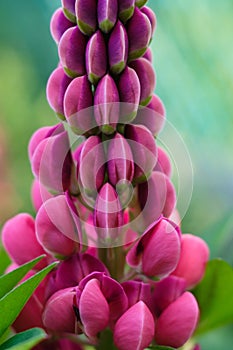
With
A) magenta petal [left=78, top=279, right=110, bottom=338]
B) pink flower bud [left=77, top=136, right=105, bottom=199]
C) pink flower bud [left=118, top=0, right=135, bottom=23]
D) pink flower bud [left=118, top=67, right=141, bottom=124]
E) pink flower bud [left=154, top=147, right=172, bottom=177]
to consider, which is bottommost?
magenta petal [left=78, top=279, right=110, bottom=338]

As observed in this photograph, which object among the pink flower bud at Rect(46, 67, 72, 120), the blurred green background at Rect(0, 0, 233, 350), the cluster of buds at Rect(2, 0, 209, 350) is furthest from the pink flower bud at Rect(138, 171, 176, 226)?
the blurred green background at Rect(0, 0, 233, 350)

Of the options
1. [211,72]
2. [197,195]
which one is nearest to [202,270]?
[197,195]

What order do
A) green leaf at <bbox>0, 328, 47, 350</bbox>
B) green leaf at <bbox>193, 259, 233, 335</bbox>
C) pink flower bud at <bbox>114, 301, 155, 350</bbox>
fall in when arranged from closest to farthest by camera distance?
green leaf at <bbox>0, 328, 47, 350</bbox> < pink flower bud at <bbox>114, 301, 155, 350</bbox> < green leaf at <bbox>193, 259, 233, 335</bbox>

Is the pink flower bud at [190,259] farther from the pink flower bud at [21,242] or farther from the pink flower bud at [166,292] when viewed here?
the pink flower bud at [21,242]

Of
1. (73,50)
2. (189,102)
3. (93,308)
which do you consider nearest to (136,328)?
(93,308)

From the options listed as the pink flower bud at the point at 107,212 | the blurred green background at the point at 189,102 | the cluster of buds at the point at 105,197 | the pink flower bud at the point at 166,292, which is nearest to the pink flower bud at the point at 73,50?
the cluster of buds at the point at 105,197

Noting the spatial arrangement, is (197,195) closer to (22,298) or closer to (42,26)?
(42,26)

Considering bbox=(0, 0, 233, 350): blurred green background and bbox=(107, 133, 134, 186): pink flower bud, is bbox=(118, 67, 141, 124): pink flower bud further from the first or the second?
bbox=(0, 0, 233, 350): blurred green background

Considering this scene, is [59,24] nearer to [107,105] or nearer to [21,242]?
[107,105]
